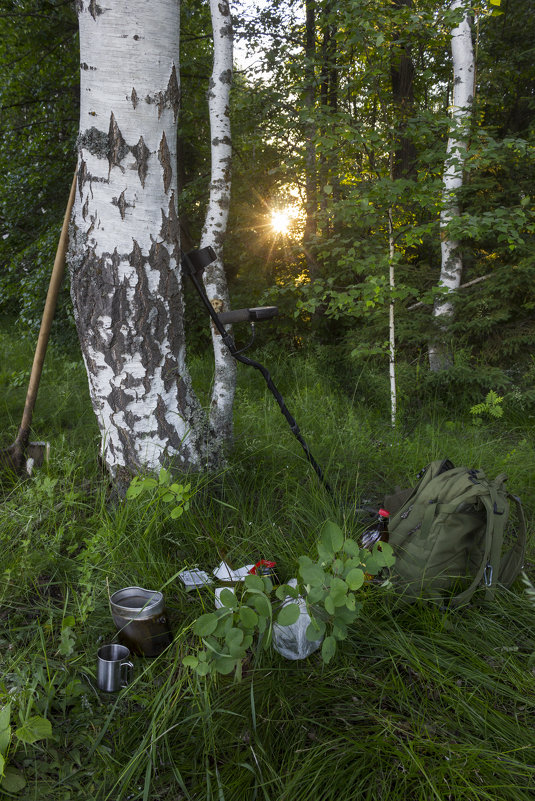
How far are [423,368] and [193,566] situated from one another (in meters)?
3.60

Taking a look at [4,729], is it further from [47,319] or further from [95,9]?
[95,9]

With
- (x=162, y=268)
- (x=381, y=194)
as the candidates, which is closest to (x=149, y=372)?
(x=162, y=268)

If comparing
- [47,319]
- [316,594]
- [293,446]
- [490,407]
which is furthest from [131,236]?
[490,407]

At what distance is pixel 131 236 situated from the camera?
2168 mm

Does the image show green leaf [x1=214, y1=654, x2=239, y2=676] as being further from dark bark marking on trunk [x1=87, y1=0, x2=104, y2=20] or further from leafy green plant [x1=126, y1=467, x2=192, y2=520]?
dark bark marking on trunk [x1=87, y1=0, x2=104, y2=20]

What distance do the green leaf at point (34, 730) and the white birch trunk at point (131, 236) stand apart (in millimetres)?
1164

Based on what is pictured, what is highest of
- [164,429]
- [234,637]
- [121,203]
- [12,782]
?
[121,203]

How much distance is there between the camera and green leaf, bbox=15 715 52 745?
121cm

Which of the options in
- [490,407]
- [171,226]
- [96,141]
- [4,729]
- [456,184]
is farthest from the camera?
[456,184]

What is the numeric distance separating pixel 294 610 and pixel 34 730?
698 millimetres

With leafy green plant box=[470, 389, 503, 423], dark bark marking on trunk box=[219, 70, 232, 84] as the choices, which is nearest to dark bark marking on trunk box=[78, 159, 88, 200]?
dark bark marking on trunk box=[219, 70, 232, 84]

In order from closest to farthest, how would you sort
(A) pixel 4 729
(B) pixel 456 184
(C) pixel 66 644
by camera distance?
(A) pixel 4 729, (C) pixel 66 644, (B) pixel 456 184

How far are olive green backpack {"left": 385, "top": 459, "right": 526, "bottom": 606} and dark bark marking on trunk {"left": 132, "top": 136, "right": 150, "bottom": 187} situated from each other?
5.99ft

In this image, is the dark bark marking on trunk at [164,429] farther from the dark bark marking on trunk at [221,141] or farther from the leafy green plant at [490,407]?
the leafy green plant at [490,407]
